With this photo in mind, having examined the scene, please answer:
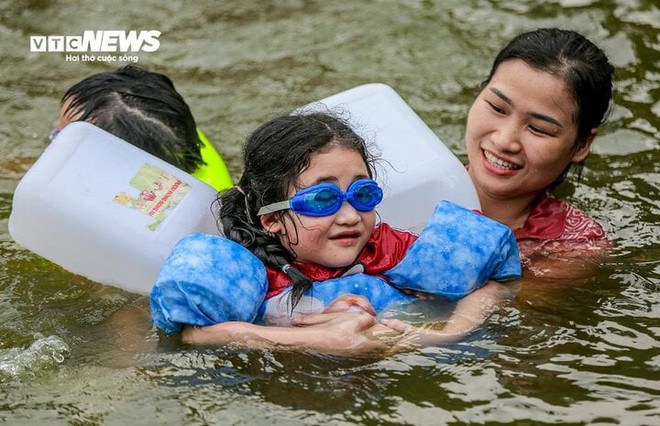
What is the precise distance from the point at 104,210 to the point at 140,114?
2.77ft

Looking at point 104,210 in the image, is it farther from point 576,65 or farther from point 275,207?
point 576,65

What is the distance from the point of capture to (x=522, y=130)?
17.3ft

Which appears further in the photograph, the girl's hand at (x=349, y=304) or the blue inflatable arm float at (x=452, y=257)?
the blue inflatable arm float at (x=452, y=257)

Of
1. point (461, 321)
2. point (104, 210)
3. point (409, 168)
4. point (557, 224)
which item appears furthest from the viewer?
point (557, 224)

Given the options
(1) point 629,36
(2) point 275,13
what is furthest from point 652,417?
(2) point 275,13

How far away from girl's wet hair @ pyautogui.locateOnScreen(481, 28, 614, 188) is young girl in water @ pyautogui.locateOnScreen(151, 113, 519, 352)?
35.6 inches

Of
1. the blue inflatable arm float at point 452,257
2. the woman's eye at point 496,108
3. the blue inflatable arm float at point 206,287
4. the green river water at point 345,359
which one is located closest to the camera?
the green river water at point 345,359

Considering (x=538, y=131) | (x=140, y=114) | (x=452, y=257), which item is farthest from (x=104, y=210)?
(x=538, y=131)

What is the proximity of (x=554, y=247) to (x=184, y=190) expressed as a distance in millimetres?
1860

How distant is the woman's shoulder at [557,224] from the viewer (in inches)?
215

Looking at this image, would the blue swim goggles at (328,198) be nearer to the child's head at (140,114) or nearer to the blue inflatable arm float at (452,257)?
the blue inflatable arm float at (452,257)

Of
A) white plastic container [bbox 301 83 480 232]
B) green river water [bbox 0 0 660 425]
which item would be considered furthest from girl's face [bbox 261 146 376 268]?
white plastic container [bbox 301 83 480 232]

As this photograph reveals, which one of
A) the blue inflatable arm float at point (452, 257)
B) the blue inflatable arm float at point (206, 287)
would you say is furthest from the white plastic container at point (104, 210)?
the blue inflatable arm float at point (452, 257)

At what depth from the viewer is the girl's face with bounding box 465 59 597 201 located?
17.1ft
